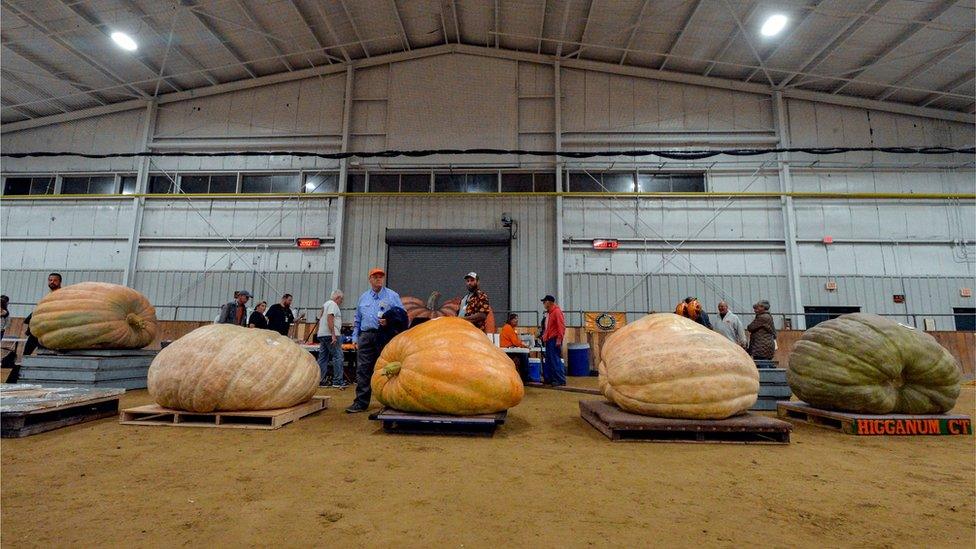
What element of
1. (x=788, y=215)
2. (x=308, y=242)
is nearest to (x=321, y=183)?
(x=308, y=242)

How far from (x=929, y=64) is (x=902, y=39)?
5.75 feet

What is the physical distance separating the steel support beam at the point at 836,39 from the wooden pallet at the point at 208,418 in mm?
15306

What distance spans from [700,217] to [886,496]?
505 inches

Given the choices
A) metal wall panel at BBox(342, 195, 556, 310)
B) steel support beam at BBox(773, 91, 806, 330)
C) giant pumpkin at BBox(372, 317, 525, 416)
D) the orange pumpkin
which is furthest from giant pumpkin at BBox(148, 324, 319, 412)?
steel support beam at BBox(773, 91, 806, 330)

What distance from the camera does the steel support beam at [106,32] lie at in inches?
446

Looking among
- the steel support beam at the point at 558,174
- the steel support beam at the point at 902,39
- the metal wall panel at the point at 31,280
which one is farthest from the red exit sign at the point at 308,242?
the steel support beam at the point at 902,39

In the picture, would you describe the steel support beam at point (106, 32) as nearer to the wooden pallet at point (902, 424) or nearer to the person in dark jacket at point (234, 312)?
the person in dark jacket at point (234, 312)

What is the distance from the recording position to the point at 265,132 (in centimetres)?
1527

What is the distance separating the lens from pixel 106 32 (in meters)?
12.2

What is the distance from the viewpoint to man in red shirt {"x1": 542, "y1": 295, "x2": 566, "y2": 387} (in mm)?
8664

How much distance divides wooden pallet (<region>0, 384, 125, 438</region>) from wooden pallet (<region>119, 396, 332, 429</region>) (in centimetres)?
40

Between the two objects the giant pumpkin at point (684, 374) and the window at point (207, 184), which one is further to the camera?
the window at point (207, 184)

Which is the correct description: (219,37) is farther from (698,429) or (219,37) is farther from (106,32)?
(698,429)

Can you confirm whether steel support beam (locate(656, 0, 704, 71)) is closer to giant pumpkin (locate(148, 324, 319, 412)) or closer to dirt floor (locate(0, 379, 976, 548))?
dirt floor (locate(0, 379, 976, 548))
